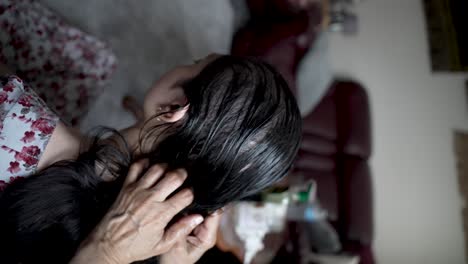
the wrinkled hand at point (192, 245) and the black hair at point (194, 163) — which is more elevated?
the black hair at point (194, 163)

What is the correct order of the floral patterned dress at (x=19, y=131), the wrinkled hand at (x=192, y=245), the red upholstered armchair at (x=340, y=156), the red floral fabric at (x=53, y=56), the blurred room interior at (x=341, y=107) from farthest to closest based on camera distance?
the red upholstered armchair at (x=340, y=156) → the blurred room interior at (x=341, y=107) → the red floral fabric at (x=53, y=56) → the wrinkled hand at (x=192, y=245) → the floral patterned dress at (x=19, y=131)

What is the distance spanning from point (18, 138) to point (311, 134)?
157 cm

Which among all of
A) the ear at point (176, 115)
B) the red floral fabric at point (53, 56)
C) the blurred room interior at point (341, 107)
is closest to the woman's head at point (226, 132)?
the ear at point (176, 115)

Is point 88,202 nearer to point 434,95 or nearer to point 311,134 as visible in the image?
point 311,134

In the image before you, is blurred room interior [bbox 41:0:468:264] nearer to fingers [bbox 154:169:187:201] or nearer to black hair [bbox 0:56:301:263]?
black hair [bbox 0:56:301:263]

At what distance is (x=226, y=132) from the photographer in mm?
728

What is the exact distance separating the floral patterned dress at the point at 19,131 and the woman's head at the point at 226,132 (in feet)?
0.69

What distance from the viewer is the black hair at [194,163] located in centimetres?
71

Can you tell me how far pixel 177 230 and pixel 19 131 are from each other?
385 millimetres

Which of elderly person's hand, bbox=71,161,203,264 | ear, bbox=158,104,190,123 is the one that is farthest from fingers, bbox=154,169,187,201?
ear, bbox=158,104,190,123

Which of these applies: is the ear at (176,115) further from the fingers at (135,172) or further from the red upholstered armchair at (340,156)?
the red upholstered armchair at (340,156)

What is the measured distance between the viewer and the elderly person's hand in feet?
2.08

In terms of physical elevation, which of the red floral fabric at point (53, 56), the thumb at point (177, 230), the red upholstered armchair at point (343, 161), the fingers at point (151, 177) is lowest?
the red upholstered armchair at point (343, 161)

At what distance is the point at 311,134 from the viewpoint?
2029 mm
